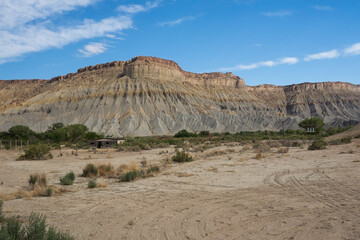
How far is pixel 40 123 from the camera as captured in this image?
9819 centimetres

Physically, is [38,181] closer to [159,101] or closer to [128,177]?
[128,177]

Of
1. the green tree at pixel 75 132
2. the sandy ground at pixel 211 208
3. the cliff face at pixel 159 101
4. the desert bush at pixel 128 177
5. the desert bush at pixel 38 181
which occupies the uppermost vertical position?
the cliff face at pixel 159 101

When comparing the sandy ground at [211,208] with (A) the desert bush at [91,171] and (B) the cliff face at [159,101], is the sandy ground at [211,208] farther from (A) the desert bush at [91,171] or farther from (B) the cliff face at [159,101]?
(B) the cliff face at [159,101]

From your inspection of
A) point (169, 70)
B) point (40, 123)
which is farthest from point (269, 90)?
point (40, 123)

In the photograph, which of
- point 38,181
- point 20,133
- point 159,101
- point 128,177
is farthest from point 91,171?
point 159,101

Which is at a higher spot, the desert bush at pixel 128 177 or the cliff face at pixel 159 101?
the cliff face at pixel 159 101

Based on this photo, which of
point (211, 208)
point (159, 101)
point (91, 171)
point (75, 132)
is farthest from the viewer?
point (159, 101)

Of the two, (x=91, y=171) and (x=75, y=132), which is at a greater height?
(x=75, y=132)

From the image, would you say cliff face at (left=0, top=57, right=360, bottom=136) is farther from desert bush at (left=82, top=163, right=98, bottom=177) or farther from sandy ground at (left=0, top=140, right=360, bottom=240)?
sandy ground at (left=0, top=140, right=360, bottom=240)

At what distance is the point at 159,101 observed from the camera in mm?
104188

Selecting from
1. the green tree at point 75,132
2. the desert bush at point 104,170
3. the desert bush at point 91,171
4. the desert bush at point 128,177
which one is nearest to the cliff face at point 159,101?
the green tree at point 75,132

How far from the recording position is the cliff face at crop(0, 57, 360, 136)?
318 ft

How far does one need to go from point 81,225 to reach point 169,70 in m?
120

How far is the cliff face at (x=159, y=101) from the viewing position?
9701 centimetres
